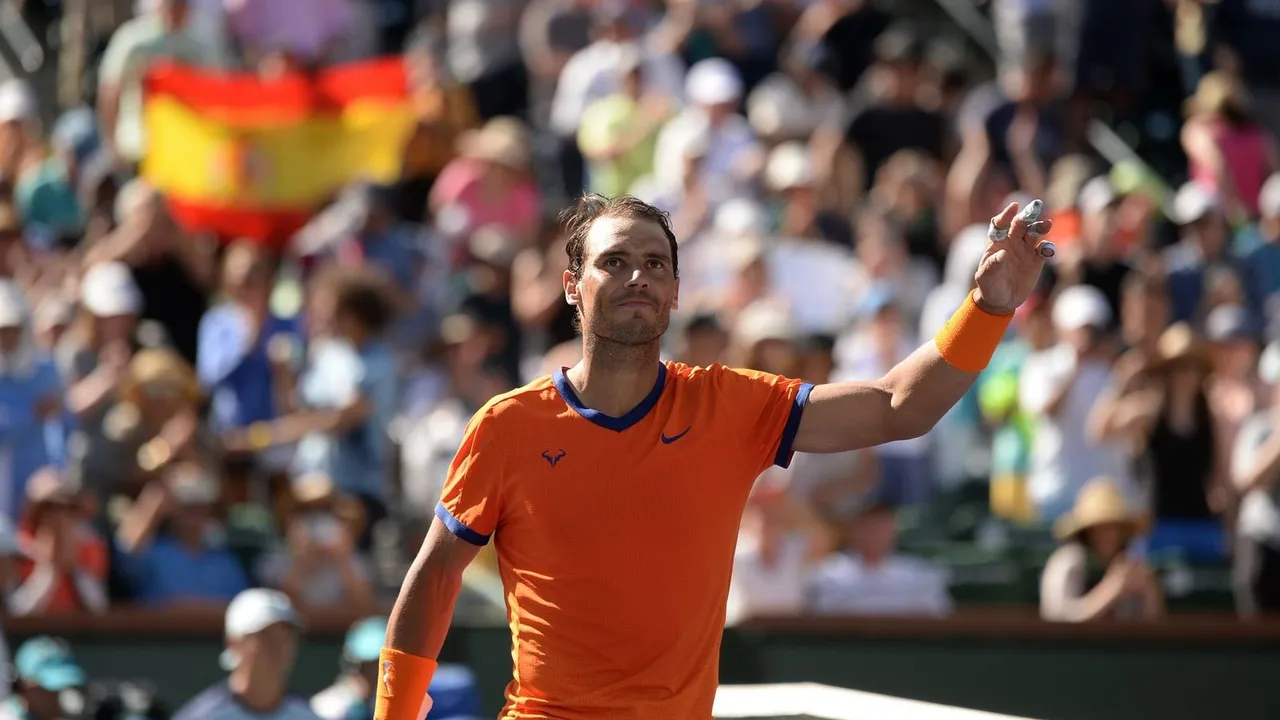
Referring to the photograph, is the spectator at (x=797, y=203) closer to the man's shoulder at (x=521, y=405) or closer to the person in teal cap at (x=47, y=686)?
the person in teal cap at (x=47, y=686)

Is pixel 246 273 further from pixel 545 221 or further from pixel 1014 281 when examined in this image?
pixel 1014 281

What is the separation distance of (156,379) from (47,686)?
2.43 metres

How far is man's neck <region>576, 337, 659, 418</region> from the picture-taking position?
471 cm

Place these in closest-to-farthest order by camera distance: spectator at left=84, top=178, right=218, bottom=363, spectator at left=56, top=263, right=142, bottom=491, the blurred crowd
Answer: the blurred crowd < spectator at left=56, top=263, right=142, bottom=491 < spectator at left=84, top=178, right=218, bottom=363

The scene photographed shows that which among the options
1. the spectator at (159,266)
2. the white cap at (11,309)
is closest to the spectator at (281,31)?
the spectator at (159,266)

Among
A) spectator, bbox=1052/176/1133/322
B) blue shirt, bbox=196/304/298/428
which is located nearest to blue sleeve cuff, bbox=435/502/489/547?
blue shirt, bbox=196/304/298/428

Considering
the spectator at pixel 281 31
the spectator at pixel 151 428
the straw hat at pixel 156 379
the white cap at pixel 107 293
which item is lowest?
the spectator at pixel 151 428

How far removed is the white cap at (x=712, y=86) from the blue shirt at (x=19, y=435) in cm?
433

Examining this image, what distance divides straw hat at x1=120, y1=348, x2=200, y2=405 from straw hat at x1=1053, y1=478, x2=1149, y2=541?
412cm

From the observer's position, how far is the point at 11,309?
1024 cm

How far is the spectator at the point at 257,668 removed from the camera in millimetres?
8008

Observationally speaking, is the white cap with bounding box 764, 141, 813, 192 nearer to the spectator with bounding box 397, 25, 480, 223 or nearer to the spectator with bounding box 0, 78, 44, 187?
the spectator with bounding box 397, 25, 480, 223

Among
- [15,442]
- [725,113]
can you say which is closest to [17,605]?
[15,442]

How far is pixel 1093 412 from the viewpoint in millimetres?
10477
